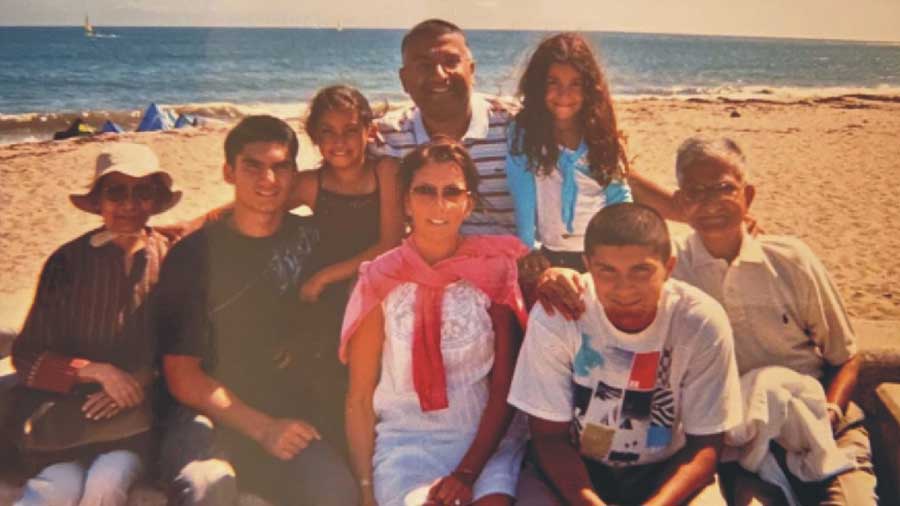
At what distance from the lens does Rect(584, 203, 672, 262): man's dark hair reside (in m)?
2.22

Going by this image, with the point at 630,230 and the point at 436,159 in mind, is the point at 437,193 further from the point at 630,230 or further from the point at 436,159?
the point at 630,230

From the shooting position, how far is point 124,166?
268cm

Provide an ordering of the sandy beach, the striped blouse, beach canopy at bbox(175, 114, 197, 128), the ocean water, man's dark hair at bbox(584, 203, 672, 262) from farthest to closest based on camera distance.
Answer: the ocean water → beach canopy at bbox(175, 114, 197, 128) → the sandy beach → the striped blouse → man's dark hair at bbox(584, 203, 672, 262)

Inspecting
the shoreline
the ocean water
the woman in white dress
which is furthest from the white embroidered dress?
the shoreline

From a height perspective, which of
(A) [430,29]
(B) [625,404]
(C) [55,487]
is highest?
(A) [430,29]

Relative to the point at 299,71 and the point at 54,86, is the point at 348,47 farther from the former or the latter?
the point at 54,86

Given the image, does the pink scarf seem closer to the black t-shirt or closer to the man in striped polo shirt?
the black t-shirt

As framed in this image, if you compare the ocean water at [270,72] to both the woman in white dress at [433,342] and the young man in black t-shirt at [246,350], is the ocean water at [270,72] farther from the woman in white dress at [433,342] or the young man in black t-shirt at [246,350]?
the young man in black t-shirt at [246,350]

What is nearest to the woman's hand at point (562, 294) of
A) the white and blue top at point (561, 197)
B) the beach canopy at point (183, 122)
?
the white and blue top at point (561, 197)

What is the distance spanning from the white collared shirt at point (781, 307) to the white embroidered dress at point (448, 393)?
0.82 m

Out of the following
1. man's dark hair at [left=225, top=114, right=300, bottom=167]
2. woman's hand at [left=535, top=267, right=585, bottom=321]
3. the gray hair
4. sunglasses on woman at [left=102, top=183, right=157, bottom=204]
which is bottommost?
woman's hand at [left=535, top=267, right=585, bottom=321]

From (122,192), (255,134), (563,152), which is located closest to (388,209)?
(255,134)

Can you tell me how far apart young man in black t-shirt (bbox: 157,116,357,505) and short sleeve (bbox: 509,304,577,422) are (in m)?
0.61

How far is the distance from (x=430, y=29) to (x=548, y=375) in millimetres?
1697
